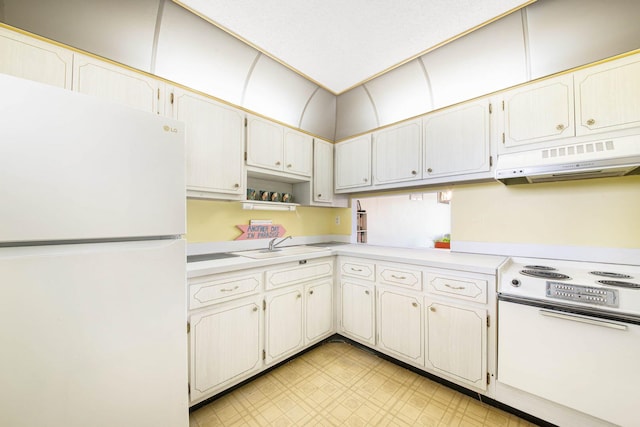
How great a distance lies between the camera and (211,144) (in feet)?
5.90

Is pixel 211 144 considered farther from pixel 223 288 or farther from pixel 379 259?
pixel 379 259

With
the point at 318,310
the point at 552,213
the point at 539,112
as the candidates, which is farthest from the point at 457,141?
the point at 318,310

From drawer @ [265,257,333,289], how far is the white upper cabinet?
0.91 m

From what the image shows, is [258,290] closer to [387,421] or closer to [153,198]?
[153,198]

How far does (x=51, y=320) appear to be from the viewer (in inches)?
32.7

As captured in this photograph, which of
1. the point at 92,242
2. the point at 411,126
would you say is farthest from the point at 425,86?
the point at 92,242

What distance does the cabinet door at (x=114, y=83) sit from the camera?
1319 mm

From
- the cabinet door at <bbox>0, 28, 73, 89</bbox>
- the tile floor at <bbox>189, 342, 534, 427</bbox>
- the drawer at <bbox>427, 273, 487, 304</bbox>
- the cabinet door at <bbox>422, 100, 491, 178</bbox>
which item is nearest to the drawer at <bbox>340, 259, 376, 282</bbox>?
the drawer at <bbox>427, 273, 487, 304</bbox>

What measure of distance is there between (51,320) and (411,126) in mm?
2575

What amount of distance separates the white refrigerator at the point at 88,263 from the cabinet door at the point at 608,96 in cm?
239

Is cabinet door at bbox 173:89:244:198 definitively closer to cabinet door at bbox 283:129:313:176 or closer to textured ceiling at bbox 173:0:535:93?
cabinet door at bbox 283:129:313:176

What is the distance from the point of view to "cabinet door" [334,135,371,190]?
2566mm

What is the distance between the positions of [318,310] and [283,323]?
0.39 metres

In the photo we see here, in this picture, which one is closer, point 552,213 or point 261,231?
point 552,213
